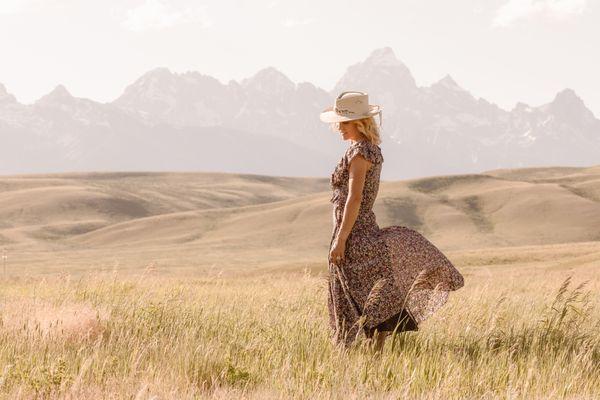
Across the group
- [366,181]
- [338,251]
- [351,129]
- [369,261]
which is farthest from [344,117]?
[369,261]

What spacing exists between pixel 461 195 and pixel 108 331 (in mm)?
126279

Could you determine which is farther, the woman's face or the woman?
the woman's face

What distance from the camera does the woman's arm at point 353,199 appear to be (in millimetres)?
6949

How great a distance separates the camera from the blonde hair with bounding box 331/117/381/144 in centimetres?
716

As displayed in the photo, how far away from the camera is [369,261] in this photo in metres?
7.06

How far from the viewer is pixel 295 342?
6355 mm

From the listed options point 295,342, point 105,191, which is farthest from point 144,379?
point 105,191

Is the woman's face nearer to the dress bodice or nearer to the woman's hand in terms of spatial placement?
the dress bodice

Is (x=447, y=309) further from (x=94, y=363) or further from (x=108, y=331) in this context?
(x=94, y=363)

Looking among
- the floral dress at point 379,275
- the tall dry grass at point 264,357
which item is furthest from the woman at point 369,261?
the tall dry grass at point 264,357

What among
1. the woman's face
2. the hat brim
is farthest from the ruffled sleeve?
the hat brim

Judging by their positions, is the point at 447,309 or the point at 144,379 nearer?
the point at 144,379

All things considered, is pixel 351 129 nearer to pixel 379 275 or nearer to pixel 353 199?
pixel 353 199

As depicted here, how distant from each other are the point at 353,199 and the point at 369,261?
0.62 metres
